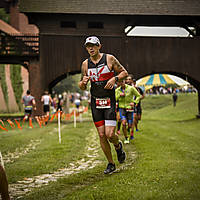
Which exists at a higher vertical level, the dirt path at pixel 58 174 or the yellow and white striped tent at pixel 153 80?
the yellow and white striped tent at pixel 153 80

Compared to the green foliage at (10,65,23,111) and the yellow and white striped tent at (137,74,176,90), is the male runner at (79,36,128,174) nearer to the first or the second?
the yellow and white striped tent at (137,74,176,90)

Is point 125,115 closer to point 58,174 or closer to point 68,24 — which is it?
point 58,174

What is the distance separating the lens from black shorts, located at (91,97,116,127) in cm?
597

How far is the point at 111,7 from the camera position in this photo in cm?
2378

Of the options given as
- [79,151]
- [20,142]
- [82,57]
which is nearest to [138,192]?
[79,151]

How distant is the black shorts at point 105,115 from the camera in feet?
19.6

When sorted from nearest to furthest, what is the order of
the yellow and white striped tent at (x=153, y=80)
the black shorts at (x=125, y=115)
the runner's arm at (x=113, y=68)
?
the runner's arm at (x=113, y=68) → the black shorts at (x=125, y=115) → the yellow and white striped tent at (x=153, y=80)

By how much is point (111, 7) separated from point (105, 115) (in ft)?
62.7

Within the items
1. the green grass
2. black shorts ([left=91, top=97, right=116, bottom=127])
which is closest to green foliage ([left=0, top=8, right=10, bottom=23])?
the green grass

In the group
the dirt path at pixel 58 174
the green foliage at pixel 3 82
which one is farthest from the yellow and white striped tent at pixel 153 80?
the dirt path at pixel 58 174

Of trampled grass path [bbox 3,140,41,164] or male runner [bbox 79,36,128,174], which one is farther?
trampled grass path [bbox 3,140,41,164]

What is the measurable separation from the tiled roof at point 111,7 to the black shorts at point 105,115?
18264 millimetres

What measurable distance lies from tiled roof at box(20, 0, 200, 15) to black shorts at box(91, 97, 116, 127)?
1826 centimetres

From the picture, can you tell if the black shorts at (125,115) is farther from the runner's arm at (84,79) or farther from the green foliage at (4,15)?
the green foliage at (4,15)
